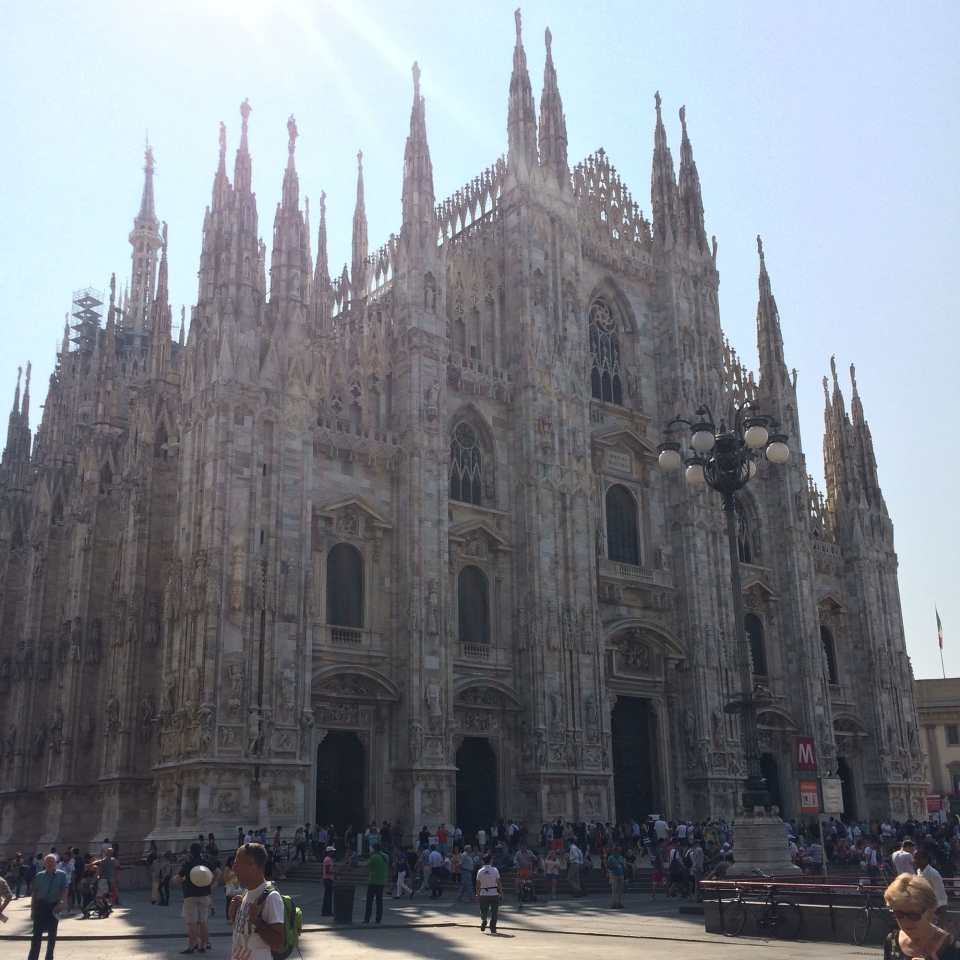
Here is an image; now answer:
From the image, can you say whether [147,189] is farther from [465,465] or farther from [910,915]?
[910,915]

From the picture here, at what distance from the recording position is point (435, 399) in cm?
3450

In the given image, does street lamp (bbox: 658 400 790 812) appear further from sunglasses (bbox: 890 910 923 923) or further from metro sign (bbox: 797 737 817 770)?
sunglasses (bbox: 890 910 923 923)

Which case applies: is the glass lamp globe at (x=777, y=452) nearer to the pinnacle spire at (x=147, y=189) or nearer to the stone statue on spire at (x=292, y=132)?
the stone statue on spire at (x=292, y=132)

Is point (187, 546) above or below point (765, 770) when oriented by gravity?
above

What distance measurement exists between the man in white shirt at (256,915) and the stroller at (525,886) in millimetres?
17860

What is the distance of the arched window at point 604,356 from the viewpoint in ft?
139

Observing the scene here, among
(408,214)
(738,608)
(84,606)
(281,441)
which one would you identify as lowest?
(738,608)

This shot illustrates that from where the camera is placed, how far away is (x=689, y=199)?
4738 cm

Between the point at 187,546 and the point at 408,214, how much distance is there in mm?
13719

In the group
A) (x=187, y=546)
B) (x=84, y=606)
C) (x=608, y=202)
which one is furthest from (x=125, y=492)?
(x=608, y=202)

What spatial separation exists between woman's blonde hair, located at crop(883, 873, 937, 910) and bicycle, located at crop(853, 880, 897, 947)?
33.4ft

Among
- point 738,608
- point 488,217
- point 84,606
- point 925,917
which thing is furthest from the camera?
point 488,217

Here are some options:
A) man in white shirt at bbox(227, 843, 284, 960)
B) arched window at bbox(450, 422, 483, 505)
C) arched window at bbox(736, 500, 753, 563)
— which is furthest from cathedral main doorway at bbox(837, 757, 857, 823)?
man in white shirt at bbox(227, 843, 284, 960)

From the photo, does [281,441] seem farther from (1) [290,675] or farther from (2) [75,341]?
(2) [75,341]
